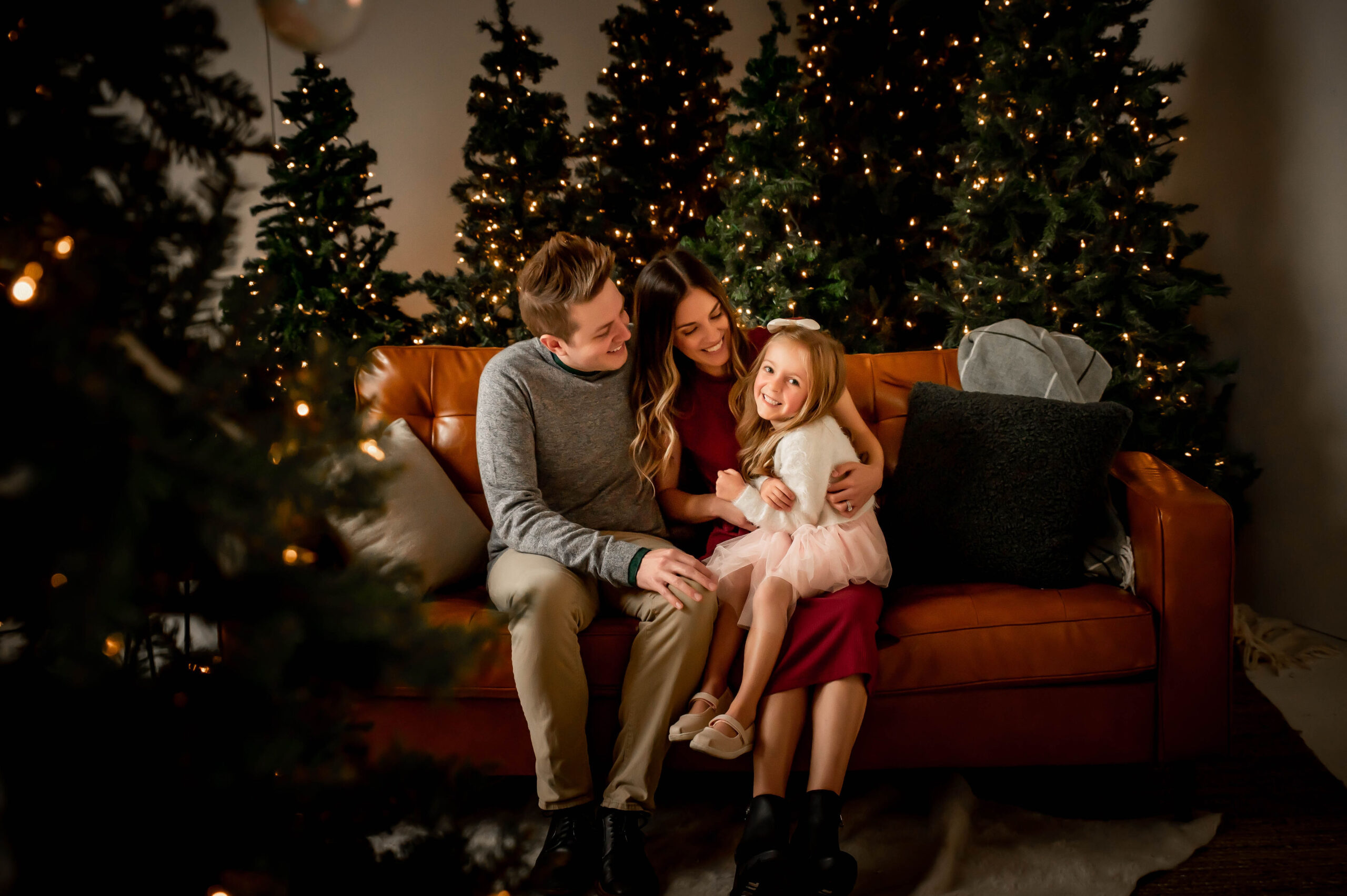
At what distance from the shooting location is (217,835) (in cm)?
66

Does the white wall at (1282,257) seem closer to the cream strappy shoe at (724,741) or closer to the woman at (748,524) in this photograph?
the woman at (748,524)

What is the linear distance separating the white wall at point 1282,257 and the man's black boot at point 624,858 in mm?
2472

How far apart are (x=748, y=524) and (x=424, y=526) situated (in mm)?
763

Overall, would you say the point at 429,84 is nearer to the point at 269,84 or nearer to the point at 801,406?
the point at 269,84

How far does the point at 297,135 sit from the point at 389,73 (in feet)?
5.29

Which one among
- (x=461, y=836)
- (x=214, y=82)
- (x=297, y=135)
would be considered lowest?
(x=461, y=836)

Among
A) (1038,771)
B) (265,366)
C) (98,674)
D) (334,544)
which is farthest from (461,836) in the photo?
(1038,771)

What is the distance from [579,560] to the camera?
1617 mm

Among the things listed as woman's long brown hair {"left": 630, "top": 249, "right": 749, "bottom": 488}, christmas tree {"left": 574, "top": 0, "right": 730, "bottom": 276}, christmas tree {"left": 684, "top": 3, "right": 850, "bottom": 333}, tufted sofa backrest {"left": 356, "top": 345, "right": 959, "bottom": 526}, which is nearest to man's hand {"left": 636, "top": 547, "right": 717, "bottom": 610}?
woman's long brown hair {"left": 630, "top": 249, "right": 749, "bottom": 488}

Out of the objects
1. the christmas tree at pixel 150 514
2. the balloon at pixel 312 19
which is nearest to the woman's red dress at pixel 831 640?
the christmas tree at pixel 150 514

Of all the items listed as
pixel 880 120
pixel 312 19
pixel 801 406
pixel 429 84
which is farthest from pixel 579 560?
pixel 429 84

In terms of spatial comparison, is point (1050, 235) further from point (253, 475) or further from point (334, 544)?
point (253, 475)

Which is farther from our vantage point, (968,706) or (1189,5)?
(1189,5)

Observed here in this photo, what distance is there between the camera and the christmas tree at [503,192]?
3.34 meters
